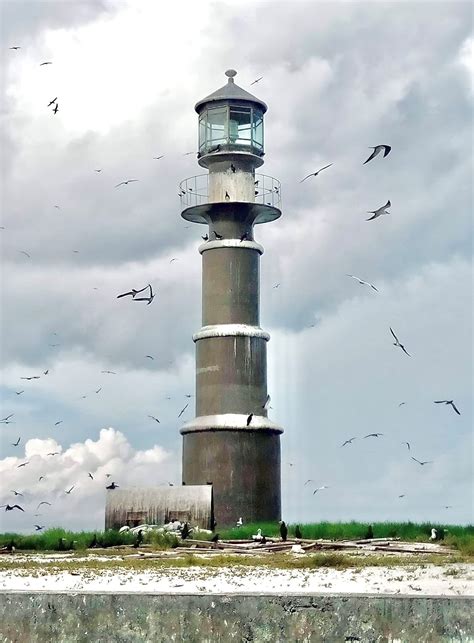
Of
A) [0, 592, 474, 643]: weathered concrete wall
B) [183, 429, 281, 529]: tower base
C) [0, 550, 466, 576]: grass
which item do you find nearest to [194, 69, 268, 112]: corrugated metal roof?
[183, 429, 281, 529]: tower base

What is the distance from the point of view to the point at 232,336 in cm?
4194

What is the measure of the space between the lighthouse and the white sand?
58.5ft

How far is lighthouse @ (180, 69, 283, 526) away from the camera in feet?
135

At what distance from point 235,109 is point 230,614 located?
1401 inches

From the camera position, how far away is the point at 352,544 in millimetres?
29062

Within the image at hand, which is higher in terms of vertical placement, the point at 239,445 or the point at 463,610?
the point at 239,445

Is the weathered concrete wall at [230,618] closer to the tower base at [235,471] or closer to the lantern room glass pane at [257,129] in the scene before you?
the tower base at [235,471]

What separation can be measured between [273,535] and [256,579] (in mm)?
14692

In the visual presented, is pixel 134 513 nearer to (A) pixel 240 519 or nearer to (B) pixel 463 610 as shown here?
(A) pixel 240 519

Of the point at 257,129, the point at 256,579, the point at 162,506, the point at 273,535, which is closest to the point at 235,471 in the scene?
the point at 162,506

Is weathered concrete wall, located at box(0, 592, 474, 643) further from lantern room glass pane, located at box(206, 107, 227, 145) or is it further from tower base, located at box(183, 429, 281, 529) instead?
lantern room glass pane, located at box(206, 107, 227, 145)

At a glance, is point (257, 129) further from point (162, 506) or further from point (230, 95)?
point (162, 506)

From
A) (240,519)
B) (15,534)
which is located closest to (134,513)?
(240,519)

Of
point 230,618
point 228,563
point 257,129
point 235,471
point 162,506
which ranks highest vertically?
point 257,129
